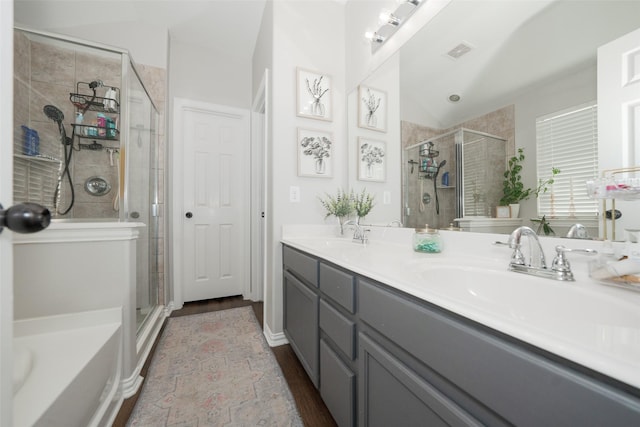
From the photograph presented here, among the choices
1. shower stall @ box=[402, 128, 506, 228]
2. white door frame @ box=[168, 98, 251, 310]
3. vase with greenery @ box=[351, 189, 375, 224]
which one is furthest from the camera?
white door frame @ box=[168, 98, 251, 310]

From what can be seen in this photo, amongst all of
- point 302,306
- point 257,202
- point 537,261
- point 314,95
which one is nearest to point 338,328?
point 302,306

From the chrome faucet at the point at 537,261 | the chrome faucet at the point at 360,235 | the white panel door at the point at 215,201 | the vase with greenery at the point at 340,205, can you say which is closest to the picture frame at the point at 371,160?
the vase with greenery at the point at 340,205

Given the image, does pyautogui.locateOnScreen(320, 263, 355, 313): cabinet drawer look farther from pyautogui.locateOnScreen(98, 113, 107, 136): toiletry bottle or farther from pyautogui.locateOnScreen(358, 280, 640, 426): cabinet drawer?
pyautogui.locateOnScreen(98, 113, 107, 136): toiletry bottle

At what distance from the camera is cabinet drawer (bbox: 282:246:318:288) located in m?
1.27

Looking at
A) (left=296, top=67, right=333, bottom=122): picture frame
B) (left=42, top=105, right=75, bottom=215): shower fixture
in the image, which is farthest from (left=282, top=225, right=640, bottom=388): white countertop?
(left=42, top=105, right=75, bottom=215): shower fixture

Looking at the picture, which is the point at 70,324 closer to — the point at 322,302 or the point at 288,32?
Result: the point at 322,302

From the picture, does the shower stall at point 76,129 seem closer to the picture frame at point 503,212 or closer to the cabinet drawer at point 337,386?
the cabinet drawer at point 337,386

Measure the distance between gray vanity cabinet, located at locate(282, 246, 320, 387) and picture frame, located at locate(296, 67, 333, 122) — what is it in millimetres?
1089

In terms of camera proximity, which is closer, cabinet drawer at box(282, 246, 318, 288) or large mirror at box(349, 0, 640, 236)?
large mirror at box(349, 0, 640, 236)

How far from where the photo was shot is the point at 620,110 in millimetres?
707

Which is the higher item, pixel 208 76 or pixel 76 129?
pixel 208 76

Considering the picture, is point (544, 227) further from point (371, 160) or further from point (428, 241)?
point (371, 160)

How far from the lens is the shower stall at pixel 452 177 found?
3.43 feet

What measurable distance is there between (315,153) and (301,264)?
0.95m
